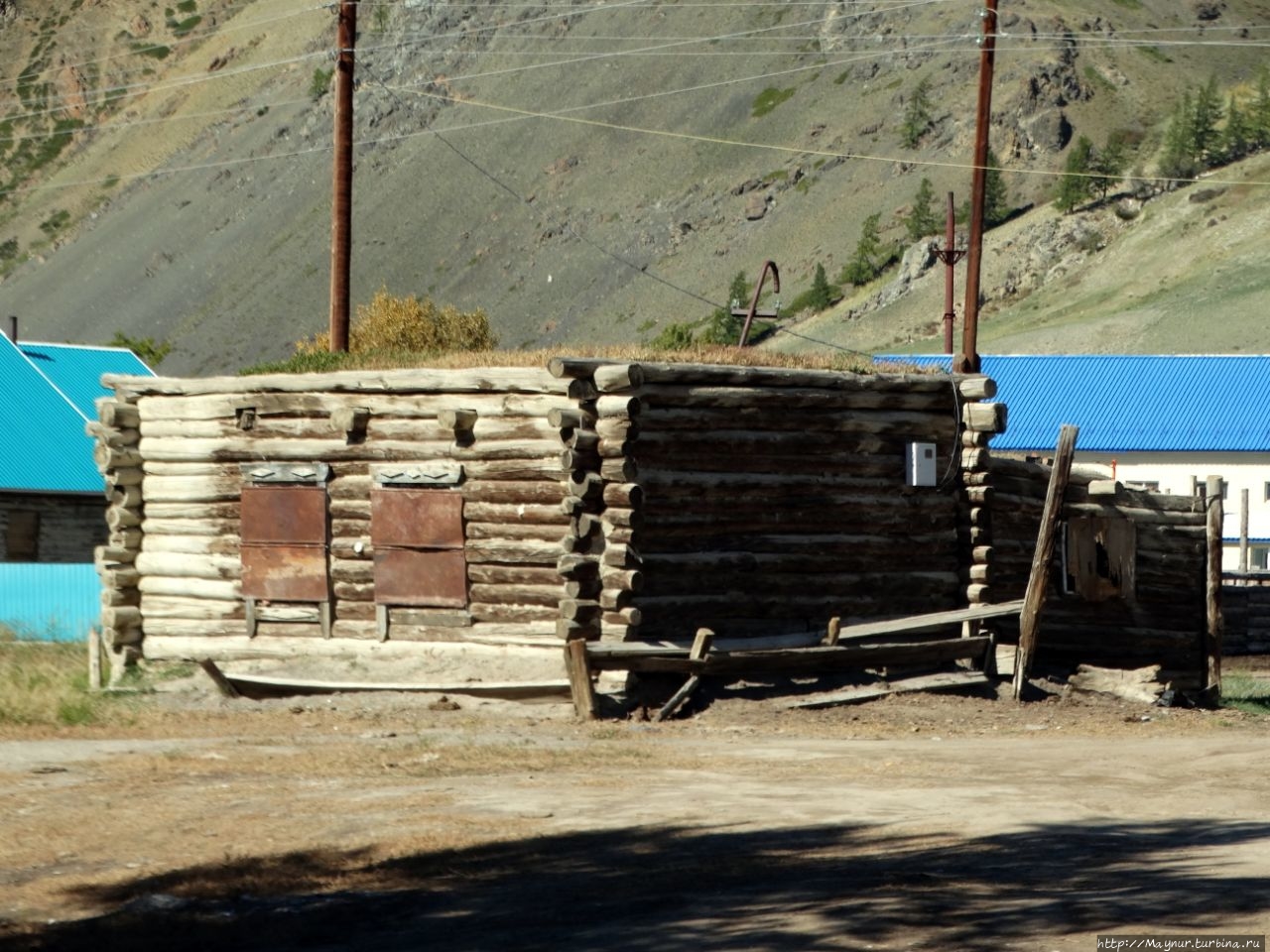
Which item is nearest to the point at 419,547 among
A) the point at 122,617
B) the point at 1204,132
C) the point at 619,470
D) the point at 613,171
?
the point at 619,470

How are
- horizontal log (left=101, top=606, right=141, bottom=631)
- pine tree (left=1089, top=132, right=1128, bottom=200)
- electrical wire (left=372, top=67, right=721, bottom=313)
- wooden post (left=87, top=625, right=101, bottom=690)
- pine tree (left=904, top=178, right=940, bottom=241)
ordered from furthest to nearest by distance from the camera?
electrical wire (left=372, top=67, right=721, bottom=313) < pine tree (left=1089, top=132, right=1128, bottom=200) < pine tree (left=904, top=178, right=940, bottom=241) < horizontal log (left=101, top=606, right=141, bottom=631) < wooden post (left=87, top=625, right=101, bottom=690)

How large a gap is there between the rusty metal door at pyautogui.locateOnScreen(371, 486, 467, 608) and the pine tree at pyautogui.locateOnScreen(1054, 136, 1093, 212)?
311 feet

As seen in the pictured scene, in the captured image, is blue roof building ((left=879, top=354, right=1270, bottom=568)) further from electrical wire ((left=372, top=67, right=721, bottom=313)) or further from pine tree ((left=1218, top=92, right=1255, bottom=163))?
pine tree ((left=1218, top=92, right=1255, bottom=163))

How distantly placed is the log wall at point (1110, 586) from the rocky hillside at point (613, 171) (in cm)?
6827

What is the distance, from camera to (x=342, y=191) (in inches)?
1037

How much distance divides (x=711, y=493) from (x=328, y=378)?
4.40 m

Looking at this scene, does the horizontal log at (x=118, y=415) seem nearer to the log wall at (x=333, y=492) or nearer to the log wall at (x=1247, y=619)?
the log wall at (x=333, y=492)

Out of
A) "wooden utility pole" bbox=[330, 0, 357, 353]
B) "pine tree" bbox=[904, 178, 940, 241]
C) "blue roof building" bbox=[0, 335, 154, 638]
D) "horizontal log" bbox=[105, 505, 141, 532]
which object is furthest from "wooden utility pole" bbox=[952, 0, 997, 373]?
"pine tree" bbox=[904, 178, 940, 241]

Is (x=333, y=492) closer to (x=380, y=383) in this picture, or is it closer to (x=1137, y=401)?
(x=380, y=383)

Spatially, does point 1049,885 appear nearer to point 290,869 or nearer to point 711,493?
point 290,869

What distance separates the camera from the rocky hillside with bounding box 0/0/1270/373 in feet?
369

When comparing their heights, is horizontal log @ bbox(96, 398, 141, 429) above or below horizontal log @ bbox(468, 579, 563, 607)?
above

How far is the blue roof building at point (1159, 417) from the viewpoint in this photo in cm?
5228

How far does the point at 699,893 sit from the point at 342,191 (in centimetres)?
1865
